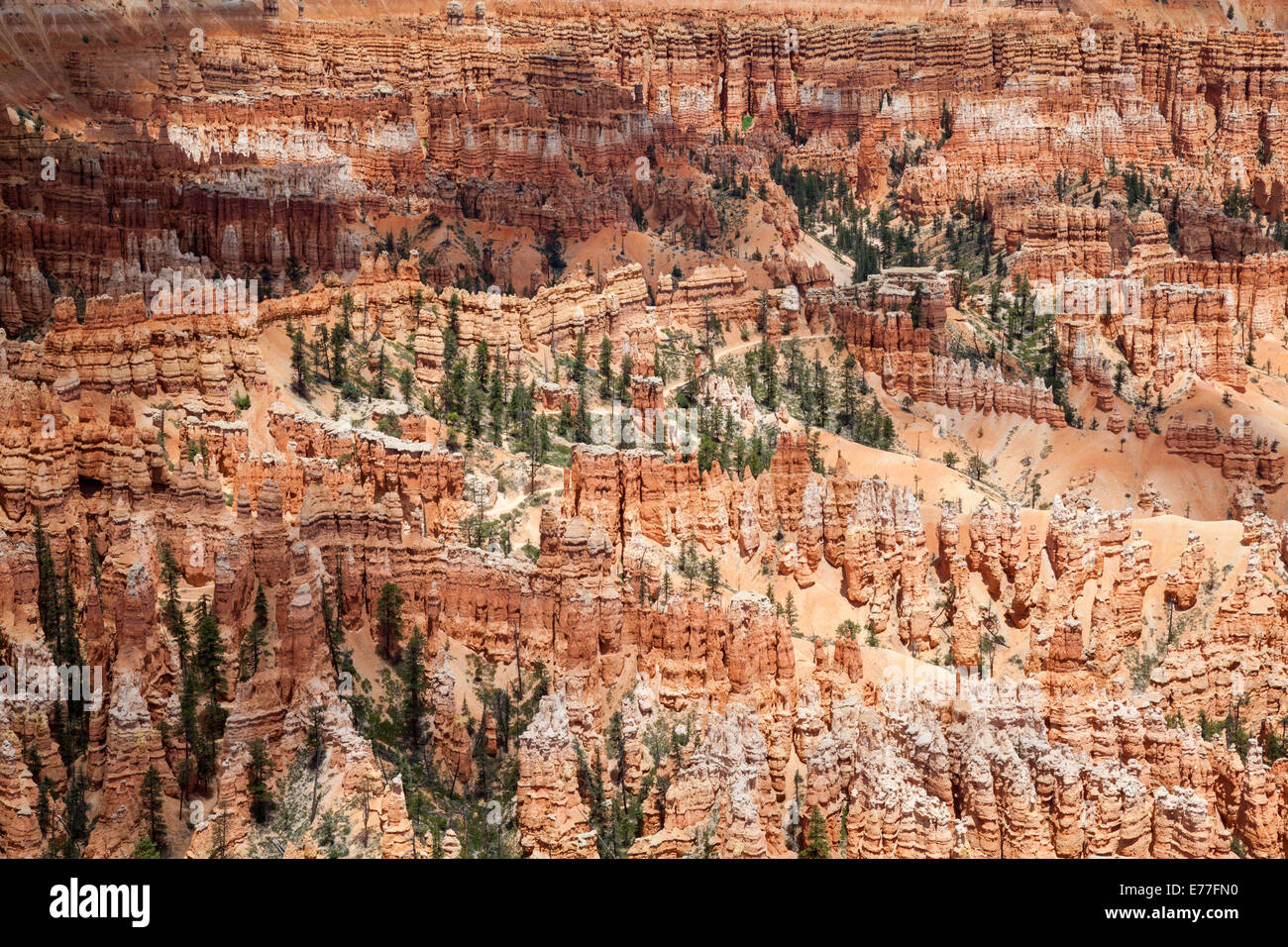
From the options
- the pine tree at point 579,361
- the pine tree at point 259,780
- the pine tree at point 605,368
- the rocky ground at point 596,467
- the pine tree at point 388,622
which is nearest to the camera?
the pine tree at point 259,780

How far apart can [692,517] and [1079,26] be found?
7253 cm

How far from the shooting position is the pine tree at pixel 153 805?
4134 cm

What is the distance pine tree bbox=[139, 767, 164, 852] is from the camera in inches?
1628

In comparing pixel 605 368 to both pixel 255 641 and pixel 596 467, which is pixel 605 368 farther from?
pixel 255 641

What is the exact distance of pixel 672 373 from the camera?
249ft

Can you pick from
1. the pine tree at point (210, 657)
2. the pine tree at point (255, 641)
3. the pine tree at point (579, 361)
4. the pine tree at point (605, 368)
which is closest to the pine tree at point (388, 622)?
the pine tree at point (255, 641)

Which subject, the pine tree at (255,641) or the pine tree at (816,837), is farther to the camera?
the pine tree at (255,641)

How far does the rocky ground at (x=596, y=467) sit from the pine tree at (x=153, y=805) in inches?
3.7

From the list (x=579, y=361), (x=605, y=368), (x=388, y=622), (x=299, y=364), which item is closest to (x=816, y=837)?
(x=388, y=622)

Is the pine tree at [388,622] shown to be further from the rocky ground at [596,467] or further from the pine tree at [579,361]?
the pine tree at [579,361]

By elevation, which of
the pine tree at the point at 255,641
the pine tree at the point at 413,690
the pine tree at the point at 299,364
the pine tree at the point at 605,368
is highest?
the pine tree at the point at 299,364
